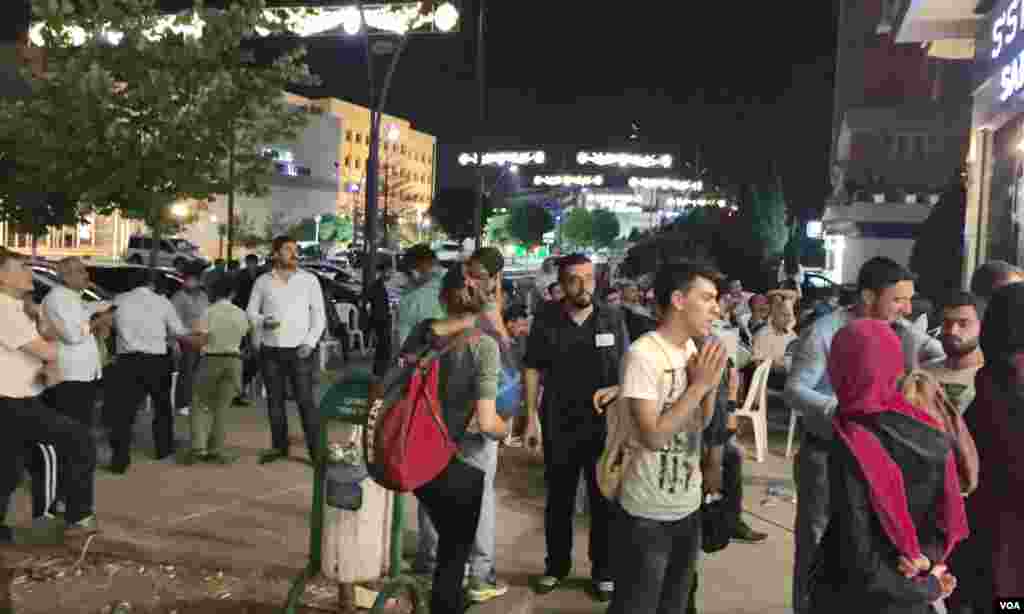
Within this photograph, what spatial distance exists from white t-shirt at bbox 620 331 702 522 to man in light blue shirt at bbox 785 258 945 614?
1.11 metres

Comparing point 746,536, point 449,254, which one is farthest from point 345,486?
point 449,254

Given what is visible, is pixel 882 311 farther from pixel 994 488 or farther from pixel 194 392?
pixel 194 392

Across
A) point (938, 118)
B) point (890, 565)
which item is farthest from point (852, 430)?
point (938, 118)

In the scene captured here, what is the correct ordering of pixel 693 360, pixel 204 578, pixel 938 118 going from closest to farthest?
pixel 693 360 < pixel 204 578 < pixel 938 118

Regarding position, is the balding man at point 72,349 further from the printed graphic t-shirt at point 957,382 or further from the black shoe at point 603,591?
the printed graphic t-shirt at point 957,382

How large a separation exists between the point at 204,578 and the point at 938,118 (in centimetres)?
3962

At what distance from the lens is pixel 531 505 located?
7.91m

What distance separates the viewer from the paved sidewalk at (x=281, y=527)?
5.97 m

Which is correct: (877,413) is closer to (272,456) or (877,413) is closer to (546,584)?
(546,584)

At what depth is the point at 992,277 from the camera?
17.2 feet

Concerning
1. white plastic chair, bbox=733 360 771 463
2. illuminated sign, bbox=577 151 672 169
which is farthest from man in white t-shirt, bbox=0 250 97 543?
illuminated sign, bbox=577 151 672 169

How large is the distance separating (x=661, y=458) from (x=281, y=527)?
3.87 meters

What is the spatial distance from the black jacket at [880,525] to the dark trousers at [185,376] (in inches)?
357

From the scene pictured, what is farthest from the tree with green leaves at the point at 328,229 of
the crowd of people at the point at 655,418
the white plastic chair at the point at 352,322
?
the crowd of people at the point at 655,418
